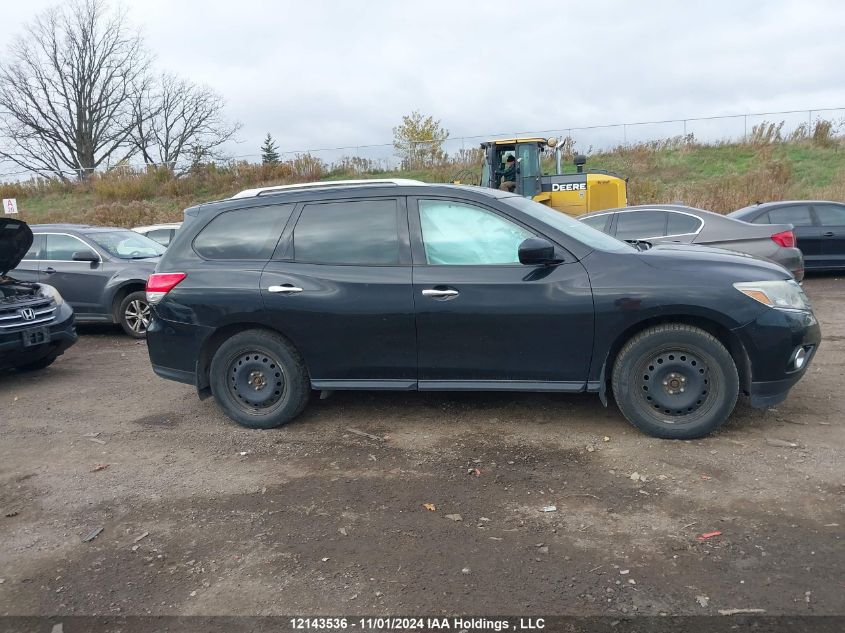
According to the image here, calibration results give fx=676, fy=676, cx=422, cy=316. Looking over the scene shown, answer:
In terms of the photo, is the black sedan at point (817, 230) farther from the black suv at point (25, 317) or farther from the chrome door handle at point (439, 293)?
the black suv at point (25, 317)

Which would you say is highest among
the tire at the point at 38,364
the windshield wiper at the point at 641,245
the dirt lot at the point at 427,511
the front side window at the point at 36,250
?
the front side window at the point at 36,250

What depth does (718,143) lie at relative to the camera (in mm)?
30734

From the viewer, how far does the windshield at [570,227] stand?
4805 millimetres

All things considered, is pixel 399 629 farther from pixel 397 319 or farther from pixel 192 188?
pixel 192 188

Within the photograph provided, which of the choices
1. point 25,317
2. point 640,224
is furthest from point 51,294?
point 640,224

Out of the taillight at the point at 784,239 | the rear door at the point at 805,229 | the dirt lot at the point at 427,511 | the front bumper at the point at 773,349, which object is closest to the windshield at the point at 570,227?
the front bumper at the point at 773,349

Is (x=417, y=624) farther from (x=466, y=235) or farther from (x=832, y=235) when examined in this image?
(x=832, y=235)

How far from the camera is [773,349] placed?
4.39 metres

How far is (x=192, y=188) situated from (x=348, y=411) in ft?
103

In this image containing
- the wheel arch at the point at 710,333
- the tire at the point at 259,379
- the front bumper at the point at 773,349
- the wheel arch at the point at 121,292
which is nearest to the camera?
the front bumper at the point at 773,349

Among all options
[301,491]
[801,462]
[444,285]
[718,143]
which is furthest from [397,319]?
[718,143]

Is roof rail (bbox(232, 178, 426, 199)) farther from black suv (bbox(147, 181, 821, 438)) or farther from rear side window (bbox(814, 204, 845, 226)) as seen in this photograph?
rear side window (bbox(814, 204, 845, 226))

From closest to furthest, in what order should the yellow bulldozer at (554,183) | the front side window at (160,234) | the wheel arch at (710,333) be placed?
1. the wheel arch at (710,333)
2. the yellow bulldozer at (554,183)
3. the front side window at (160,234)

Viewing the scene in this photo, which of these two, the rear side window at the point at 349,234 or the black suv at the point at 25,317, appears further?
the black suv at the point at 25,317
